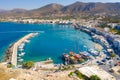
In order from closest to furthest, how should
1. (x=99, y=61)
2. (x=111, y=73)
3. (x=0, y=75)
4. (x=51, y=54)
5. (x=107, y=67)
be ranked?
(x=0, y=75) → (x=111, y=73) → (x=107, y=67) → (x=99, y=61) → (x=51, y=54)

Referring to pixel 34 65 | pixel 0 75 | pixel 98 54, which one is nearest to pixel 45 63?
pixel 34 65

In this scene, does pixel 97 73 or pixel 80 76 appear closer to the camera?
pixel 80 76

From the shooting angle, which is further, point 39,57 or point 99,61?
point 39,57

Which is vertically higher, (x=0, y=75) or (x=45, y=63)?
(x=0, y=75)

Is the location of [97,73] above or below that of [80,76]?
above

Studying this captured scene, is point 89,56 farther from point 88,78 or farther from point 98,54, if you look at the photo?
point 88,78

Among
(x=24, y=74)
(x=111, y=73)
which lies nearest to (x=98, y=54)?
(x=111, y=73)

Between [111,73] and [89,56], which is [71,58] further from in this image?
[111,73]

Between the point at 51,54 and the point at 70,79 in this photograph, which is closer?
the point at 70,79

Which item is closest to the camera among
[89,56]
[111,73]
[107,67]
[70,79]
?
[70,79]
